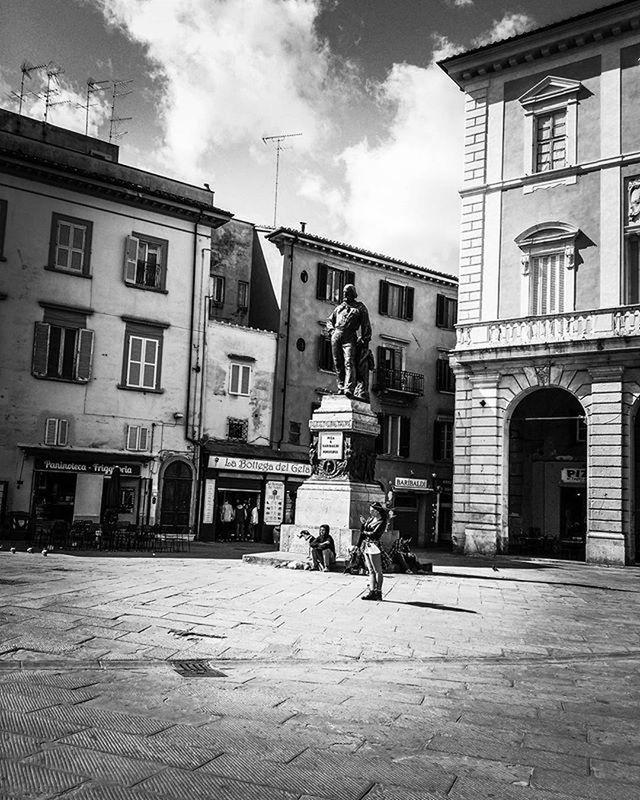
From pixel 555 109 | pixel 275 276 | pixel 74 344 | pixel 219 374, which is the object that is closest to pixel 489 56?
pixel 555 109

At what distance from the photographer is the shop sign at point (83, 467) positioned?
953 inches

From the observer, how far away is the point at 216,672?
661 centimetres

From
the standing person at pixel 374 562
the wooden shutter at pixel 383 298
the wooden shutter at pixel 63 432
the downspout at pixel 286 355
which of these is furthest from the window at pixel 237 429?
the standing person at pixel 374 562

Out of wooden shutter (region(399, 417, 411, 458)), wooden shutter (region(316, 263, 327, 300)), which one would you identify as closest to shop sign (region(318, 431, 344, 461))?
wooden shutter (region(316, 263, 327, 300))

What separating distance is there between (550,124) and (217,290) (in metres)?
14.7

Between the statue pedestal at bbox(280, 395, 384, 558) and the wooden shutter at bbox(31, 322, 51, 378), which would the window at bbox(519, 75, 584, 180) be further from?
the wooden shutter at bbox(31, 322, 51, 378)

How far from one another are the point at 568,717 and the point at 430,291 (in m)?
33.6

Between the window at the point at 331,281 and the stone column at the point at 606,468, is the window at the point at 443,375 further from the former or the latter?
the stone column at the point at 606,468

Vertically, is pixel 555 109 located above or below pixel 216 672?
above

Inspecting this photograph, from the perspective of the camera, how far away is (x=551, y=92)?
24172 millimetres

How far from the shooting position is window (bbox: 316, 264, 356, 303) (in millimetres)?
33562

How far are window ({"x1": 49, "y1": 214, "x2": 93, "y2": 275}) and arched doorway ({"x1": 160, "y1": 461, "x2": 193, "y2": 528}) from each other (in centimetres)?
759

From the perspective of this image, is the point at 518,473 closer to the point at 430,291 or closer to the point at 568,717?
the point at 430,291

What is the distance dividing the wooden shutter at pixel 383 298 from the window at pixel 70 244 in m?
14.6
